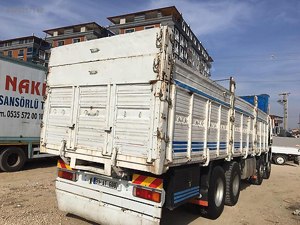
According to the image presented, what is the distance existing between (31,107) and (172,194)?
7398 millimetres

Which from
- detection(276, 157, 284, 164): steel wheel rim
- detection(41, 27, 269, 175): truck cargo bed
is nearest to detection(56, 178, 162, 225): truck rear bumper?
detection(41, 27, 269, 175): truck cargo bed

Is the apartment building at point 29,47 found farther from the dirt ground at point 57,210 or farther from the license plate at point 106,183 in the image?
the license plate at point 106,183

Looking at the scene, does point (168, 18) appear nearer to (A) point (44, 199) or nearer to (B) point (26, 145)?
(B) point (26, 145)

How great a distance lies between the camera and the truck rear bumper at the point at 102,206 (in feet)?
13.4

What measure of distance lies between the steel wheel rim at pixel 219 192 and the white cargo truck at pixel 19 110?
6.74 m

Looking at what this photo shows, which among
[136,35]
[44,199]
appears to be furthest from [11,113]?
[136,35]

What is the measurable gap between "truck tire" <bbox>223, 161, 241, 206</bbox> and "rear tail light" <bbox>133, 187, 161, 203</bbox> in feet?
9.82

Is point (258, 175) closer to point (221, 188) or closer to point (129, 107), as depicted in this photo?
point (221, 188)

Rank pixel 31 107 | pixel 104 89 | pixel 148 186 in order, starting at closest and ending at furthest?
pixel 148 186
pixel 104 89
pixel 31 107

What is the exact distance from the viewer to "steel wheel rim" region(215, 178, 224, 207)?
5914 millimetres

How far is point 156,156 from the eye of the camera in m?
3.78

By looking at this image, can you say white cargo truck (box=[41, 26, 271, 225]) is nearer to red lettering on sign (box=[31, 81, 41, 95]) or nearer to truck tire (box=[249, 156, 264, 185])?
truck tire (box=[249, 156, 264, 185])

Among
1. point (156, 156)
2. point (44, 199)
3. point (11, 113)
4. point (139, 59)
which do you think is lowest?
point (44, 199)

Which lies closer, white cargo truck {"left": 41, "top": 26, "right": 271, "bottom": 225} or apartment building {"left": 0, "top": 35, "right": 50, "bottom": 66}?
white cargo truck {"left": 41, "top": 26, "right": 271, "bottom": 225}
